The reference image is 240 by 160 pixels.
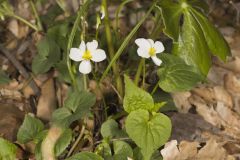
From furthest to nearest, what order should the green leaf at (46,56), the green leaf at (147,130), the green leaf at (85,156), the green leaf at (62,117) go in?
the green leaf at (46,56) < the green leaf at (62,117) < the green leaf at (85,156) < the green leaf at (147,130)

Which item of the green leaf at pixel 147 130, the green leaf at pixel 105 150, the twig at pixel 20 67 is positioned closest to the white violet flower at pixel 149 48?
the green leaf at pixel 147 130

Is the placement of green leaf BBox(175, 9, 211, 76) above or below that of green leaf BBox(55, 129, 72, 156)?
above

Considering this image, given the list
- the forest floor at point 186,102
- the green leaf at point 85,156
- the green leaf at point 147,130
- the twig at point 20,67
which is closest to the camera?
the green leaf at point 147,130

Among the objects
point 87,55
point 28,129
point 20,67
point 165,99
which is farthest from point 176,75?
point 20,67

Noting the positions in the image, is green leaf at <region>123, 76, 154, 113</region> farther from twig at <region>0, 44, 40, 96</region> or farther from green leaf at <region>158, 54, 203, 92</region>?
twig at <region>0, 44, 40, 96</region>

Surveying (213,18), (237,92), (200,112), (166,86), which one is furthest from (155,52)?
(213,18)

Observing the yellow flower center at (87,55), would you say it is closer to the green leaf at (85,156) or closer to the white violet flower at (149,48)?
the white violet flower at (149,48)

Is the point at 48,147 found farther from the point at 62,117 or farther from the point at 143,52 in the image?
the point at 143,52

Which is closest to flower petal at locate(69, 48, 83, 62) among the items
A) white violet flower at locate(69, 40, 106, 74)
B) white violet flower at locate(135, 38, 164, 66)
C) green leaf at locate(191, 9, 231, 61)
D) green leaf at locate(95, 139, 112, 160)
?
white violet flower at locate(69, 40, 106, 74)
